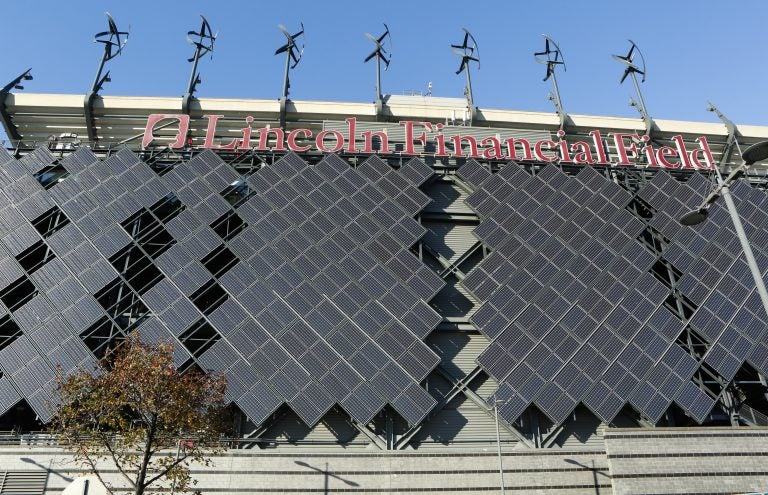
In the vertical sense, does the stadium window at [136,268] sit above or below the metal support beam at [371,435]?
above

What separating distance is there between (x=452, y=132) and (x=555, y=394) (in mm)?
20143

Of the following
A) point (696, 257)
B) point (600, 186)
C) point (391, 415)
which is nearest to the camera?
point (391, 415)

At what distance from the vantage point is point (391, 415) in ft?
101

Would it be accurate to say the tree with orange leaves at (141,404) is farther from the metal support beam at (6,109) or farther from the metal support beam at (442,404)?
the metal support beam at (6,109)

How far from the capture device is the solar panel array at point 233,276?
30.4 metres

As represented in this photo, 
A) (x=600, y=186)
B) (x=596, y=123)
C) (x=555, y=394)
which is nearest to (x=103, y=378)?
(x=555, y=394)

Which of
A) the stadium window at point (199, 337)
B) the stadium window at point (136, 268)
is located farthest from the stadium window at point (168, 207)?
the stadium window at point (199, 337)

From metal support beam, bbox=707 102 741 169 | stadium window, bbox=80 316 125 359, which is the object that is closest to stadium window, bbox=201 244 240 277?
stadium window, bbox=80 316 125 359

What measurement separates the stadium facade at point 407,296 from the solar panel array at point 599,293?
0.13m

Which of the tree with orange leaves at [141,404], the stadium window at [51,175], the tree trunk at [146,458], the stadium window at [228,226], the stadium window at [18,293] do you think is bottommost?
the tree trunk at [146,458]

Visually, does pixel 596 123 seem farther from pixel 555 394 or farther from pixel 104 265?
pixel 104 265

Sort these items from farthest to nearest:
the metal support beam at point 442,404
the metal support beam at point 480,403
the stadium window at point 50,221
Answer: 1. the stadium window at point 50,221
2. the metal support beam at point 480,403
3. the metal support beam at point 442,404

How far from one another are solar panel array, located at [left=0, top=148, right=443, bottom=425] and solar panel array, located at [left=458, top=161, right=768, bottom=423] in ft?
14.6

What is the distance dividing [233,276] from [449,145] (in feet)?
59.6
